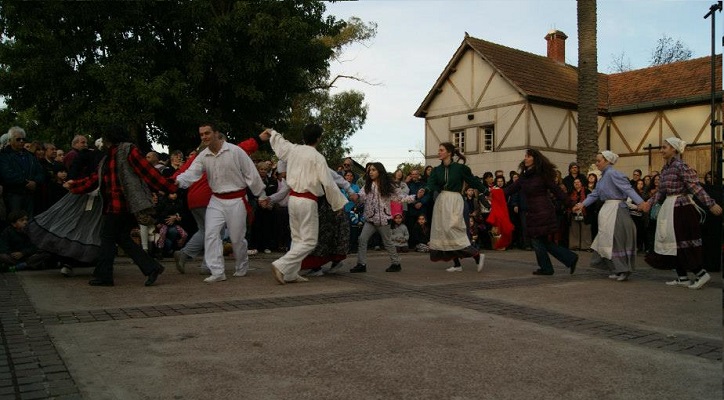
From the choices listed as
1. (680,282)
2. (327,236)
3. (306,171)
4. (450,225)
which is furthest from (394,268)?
(680,282)

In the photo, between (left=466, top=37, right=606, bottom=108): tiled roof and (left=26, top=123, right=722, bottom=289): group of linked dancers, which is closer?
(left=26, top=123, right=722, bottom=289): group of linked dancers

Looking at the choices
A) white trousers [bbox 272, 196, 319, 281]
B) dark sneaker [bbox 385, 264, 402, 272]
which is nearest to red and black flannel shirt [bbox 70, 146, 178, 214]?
white trousers [bbox 272, 196, 319, 281]

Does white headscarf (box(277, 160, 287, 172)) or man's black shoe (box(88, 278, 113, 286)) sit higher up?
white headscarf (box(277, 160, 287, 172))

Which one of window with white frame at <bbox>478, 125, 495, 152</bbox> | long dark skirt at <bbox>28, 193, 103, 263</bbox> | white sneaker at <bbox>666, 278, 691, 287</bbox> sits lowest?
white sneaker at <bbox>666, 278, 691, 287</bbox>

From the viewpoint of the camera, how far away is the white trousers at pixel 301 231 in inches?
312

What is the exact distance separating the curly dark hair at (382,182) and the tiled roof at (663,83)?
71.2ft

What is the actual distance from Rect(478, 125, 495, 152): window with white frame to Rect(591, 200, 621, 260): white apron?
68.7 feet

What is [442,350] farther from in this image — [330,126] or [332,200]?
[330,126]

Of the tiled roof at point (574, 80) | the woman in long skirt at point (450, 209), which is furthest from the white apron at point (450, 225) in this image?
the tiled roof at point (574, 80)

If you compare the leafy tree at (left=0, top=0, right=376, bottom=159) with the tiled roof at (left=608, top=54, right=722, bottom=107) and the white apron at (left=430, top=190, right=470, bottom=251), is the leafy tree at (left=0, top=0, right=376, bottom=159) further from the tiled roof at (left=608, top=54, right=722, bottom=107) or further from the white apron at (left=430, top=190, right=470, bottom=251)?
the tiled roof at (left=608, top=54, right=722, bottom=107)

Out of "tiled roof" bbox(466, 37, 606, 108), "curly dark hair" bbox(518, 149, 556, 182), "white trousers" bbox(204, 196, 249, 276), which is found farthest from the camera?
"tiled roof" bbox(466, 37, 606, 108)

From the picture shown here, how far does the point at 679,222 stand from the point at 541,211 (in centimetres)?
185

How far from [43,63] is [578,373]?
1918 centimetres

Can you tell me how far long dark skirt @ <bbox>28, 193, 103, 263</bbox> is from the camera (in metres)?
8.02
